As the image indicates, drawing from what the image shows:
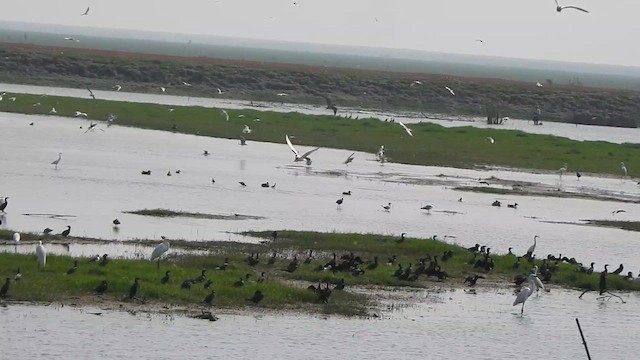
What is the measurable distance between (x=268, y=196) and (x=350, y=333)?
17.1 m

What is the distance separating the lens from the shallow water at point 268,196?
31125 millimetres

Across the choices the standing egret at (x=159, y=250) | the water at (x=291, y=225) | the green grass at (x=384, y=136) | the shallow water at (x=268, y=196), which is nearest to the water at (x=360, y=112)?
the green grass at (x=384, y=136)

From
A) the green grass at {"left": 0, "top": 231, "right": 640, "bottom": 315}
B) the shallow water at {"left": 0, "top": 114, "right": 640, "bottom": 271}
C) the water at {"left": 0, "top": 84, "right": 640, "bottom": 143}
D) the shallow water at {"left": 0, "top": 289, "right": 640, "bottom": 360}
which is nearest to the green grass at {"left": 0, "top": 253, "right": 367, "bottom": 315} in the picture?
the green grass at {"left": 0, "top": 231, "right": 640, "bottom": 315}

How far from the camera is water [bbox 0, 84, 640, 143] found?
77.9m

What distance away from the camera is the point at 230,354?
19234 mm

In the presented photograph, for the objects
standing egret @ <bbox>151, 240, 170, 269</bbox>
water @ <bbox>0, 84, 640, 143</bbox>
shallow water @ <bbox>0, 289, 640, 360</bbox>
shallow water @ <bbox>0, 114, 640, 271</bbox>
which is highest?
water @ <bbox>0, 84, 640, 143</bbox>

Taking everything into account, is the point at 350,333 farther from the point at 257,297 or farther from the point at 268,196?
the point at 268,196

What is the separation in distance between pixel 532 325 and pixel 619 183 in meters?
29.2

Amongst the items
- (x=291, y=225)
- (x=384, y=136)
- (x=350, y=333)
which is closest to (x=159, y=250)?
(x=350, y=333)

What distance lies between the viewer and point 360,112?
8562cm

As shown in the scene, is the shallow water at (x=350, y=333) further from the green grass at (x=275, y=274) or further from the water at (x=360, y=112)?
the water at (x=360, y=112)

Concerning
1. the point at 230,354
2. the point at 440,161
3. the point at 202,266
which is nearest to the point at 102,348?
the point at 230,354

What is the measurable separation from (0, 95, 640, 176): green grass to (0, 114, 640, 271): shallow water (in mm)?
3498

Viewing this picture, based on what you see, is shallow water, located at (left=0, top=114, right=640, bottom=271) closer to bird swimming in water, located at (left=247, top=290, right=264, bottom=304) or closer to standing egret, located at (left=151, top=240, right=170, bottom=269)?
standing egret, located at (left=151, top=240, right=170, bottom=269)
